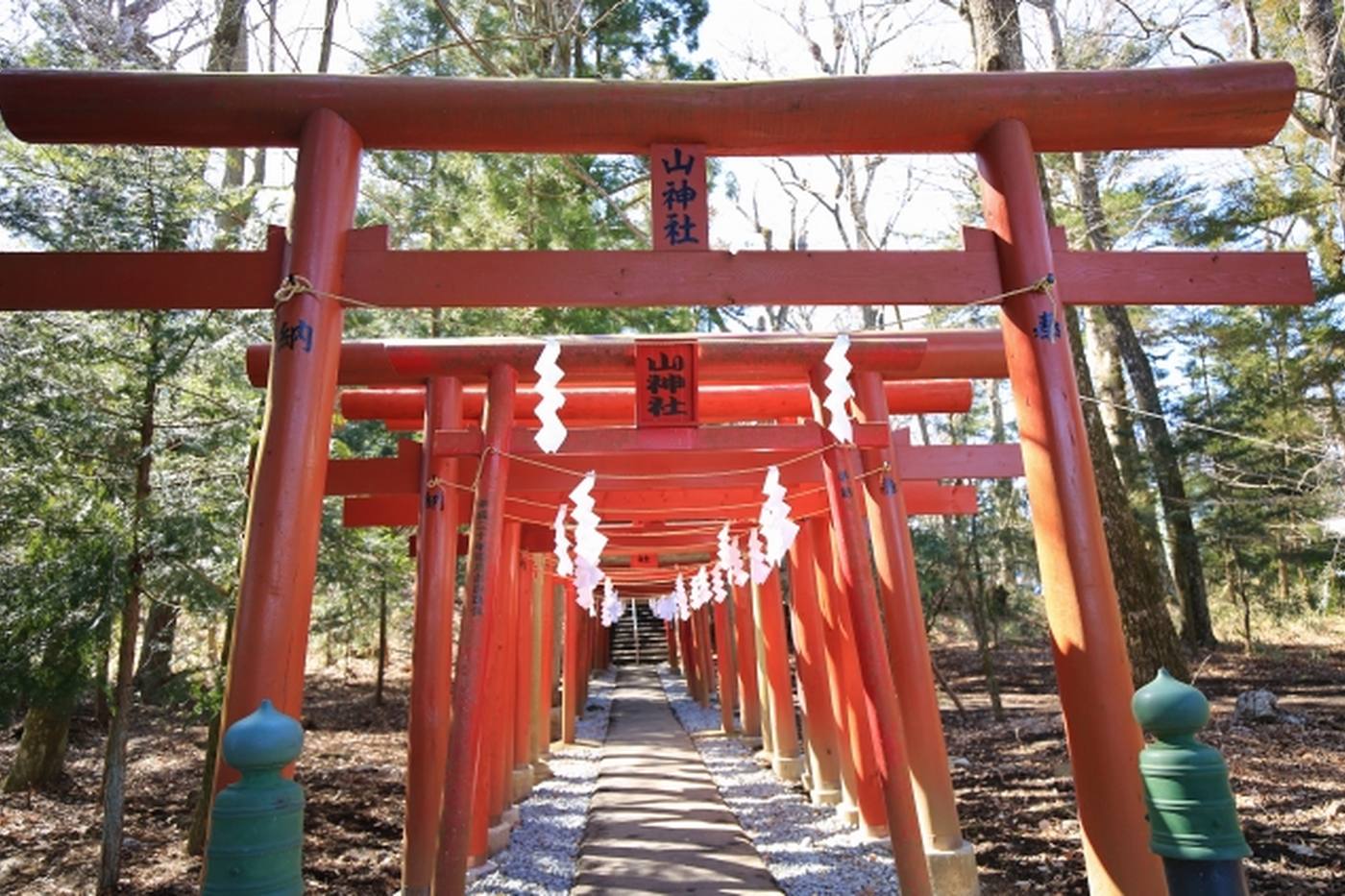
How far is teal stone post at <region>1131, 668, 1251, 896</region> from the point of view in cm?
216

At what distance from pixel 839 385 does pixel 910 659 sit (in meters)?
2.11

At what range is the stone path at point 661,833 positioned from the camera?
21.2 ft

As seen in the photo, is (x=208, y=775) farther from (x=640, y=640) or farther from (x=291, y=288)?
(x=640, y=640)

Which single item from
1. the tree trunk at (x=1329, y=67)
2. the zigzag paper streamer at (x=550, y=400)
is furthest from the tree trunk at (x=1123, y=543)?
the zigzag paper streamer at (x=550, y=400)

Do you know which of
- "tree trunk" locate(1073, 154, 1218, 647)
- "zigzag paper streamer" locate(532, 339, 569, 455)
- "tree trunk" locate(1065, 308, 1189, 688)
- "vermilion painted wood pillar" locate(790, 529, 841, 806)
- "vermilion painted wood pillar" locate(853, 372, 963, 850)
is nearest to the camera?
"zigzag paper streamer" locate(532, 339, 569, 455)

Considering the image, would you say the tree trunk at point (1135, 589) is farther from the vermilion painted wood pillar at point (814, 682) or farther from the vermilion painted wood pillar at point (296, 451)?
the vermilion painted wood pillar at point (296, 451)

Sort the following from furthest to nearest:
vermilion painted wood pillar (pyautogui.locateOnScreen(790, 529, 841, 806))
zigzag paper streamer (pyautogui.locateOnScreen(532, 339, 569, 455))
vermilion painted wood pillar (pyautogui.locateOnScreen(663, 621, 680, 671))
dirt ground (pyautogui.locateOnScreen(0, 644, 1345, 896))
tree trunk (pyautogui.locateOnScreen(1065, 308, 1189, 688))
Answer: vermilion painted wood pillar (pyautogui.locateOnScreen(663, 621, 680, 671)), vermilion painted wood pillar (pyautogui.locateOnScreen(790, 529, 841, 806)), tree trunk (pyautogui.locateOnScreen(1065, 308, 1189, 688)), dirt ground (pyautogui.locateOnScreen(0, 644, 1345, 896)), zigzag paper streamer (pyautogui.locateOnScreen(532, 339, 569, 455))

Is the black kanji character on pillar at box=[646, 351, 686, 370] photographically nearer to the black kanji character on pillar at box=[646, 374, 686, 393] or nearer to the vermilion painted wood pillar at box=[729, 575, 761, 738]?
the black kanji character on pillar at box=[646, 374, 686, 393]

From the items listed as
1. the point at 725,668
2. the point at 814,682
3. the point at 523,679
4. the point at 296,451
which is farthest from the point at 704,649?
the point at 296,451

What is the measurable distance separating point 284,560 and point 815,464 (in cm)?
443

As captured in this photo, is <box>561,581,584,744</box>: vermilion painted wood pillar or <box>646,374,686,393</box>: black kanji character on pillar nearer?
<box>646,374,686,393</box>: black kanji character on pillar

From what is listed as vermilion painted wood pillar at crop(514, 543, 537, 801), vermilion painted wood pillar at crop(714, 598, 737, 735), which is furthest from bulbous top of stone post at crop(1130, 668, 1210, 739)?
vermilion painted wood pillar at crop(714, 598, 737, 735)

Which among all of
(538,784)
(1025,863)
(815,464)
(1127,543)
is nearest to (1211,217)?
(1127,543)

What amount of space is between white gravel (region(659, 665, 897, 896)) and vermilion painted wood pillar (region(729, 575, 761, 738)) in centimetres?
86
